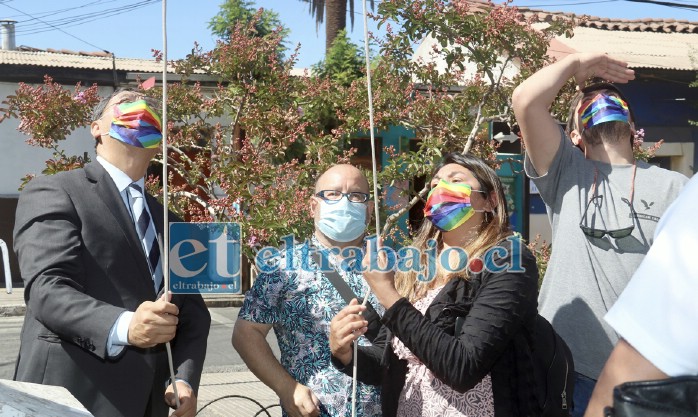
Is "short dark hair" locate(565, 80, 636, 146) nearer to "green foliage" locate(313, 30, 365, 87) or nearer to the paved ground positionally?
the paved ground

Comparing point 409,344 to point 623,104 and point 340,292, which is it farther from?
point 623,104

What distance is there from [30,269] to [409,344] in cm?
122

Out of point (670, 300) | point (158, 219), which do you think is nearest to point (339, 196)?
point (158, 219)

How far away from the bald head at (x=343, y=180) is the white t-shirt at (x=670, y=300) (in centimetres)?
190

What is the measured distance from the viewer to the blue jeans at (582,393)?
2695 mm

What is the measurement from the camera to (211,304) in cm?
1341

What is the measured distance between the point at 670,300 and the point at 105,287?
188 cm

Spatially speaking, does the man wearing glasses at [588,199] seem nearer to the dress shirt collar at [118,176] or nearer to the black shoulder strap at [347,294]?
the black shoulder strap at [347,294]

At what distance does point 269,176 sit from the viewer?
543cm

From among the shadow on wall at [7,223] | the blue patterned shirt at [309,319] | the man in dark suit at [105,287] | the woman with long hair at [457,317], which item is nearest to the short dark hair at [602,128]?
the woman with long hair at [457,317]

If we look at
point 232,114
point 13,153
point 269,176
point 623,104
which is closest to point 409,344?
point 623,104

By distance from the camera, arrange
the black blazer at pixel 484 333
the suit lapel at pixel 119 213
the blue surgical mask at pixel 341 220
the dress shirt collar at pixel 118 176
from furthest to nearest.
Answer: the blue surgical mask at pixel 341 220 < the dress shirt collar at pixel 118 176 < the suit lapel at pixel 119 213 < the black blazer at pixel 484 333
